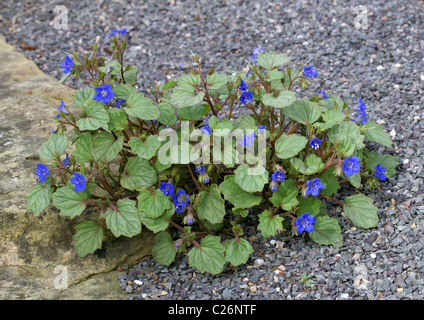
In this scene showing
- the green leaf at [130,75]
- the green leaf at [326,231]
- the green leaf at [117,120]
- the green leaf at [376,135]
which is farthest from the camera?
the green leaf at [130,75]

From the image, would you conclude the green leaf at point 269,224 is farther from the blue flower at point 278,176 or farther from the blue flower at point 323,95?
the blue flower at point 323,95

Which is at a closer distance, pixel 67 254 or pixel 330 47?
pixel 67 254

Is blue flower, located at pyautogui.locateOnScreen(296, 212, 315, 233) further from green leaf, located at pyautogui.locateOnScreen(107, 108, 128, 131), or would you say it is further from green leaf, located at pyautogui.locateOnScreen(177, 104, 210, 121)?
green leaf, located at pyautogui.locateOnScreen(107, 108, 128, 131)

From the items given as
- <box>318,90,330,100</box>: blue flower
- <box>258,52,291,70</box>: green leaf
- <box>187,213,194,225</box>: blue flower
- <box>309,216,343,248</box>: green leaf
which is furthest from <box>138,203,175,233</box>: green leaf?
<box>318,90,330,100</box>: blue flower

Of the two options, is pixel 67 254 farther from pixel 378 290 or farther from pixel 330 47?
pixel 330 47

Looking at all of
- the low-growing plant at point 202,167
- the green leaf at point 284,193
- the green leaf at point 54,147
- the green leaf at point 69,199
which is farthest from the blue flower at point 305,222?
the green leaf at point 54,147
